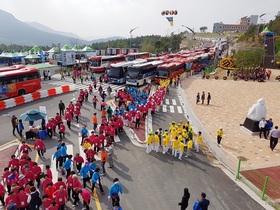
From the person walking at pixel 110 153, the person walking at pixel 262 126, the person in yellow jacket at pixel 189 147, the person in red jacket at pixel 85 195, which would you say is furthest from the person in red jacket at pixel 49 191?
the person walking at pixel 262 126

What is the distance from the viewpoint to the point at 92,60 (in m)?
42.7

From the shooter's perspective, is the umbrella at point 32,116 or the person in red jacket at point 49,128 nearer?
the umbrella at point 32,116

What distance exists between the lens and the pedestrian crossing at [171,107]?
2377cm

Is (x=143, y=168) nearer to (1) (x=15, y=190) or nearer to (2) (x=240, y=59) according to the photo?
(1) (x=15, y=190)

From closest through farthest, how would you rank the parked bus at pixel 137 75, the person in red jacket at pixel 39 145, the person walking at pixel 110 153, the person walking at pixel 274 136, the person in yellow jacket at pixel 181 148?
the person walking at pixel 110 153 → the person in red jacket at pixel 39 145 → the person in yellow jacket at pixel 181 148 → the person walking at pixel 274 136 → the parked bus at pixel 137 75

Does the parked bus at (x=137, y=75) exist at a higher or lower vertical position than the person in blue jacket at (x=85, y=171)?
higher

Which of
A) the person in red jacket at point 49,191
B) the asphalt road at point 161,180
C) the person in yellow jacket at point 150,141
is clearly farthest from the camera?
the person in yellow jacket at point 150,141

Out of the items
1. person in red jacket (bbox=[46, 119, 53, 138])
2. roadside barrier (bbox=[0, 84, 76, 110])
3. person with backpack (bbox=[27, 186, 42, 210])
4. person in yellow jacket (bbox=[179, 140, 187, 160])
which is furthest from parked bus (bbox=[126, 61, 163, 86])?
person with backpack (bbox=[27, 186, 42, 210])

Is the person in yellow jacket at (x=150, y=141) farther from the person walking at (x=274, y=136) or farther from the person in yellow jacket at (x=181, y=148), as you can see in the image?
the person walking at (x=274, y=136)

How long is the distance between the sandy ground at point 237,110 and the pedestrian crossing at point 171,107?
163cm

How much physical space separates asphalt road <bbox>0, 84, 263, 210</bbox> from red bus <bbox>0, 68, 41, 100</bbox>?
970cm

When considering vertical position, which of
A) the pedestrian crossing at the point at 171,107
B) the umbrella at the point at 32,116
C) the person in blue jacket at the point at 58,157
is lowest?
the pedestrian crossing at the point at 171,107

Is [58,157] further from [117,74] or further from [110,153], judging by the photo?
[117,74]

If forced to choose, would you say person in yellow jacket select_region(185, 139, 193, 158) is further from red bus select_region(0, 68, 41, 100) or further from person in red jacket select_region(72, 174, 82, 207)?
red bus select_region(0, 68, 41, 100)
